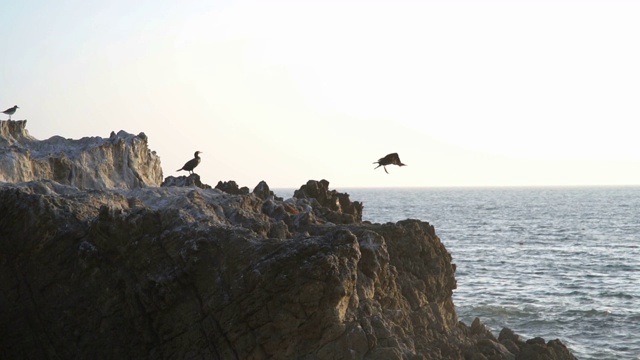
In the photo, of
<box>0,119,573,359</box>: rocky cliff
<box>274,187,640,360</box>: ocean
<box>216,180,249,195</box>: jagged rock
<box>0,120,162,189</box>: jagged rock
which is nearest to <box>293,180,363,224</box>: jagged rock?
<box>216,180,249,195</box>: jagged rock

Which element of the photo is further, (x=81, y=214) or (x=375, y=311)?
(x=81, y=214)

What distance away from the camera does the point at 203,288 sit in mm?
17984

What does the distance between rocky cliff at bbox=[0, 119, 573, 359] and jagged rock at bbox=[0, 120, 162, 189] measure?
3879mm

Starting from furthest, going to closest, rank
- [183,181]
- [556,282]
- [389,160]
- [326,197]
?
1. [556,282]
2. [183,181]
3. [326,197]
4. [389,160]

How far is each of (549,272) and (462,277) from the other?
20.8 ft

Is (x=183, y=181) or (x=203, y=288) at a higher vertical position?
(x=183, y=181)

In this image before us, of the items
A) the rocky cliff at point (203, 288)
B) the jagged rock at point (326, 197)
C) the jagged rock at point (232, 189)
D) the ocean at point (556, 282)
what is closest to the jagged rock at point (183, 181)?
the jagged rock at point (232, 189)

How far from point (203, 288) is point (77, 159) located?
10107mm

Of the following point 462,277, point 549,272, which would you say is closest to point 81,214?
point 462,277

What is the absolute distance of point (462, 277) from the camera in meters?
47.3

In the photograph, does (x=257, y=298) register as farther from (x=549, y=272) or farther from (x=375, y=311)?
(x=549, y=272)

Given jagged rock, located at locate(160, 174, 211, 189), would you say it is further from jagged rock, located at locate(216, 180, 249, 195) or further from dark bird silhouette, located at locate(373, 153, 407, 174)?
dark bird silhouette, located at locate(373, 153, 407, 174)

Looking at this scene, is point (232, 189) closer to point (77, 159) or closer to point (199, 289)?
point (77, 159)

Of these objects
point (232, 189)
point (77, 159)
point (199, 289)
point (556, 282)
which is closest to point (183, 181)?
point (232, 189)
